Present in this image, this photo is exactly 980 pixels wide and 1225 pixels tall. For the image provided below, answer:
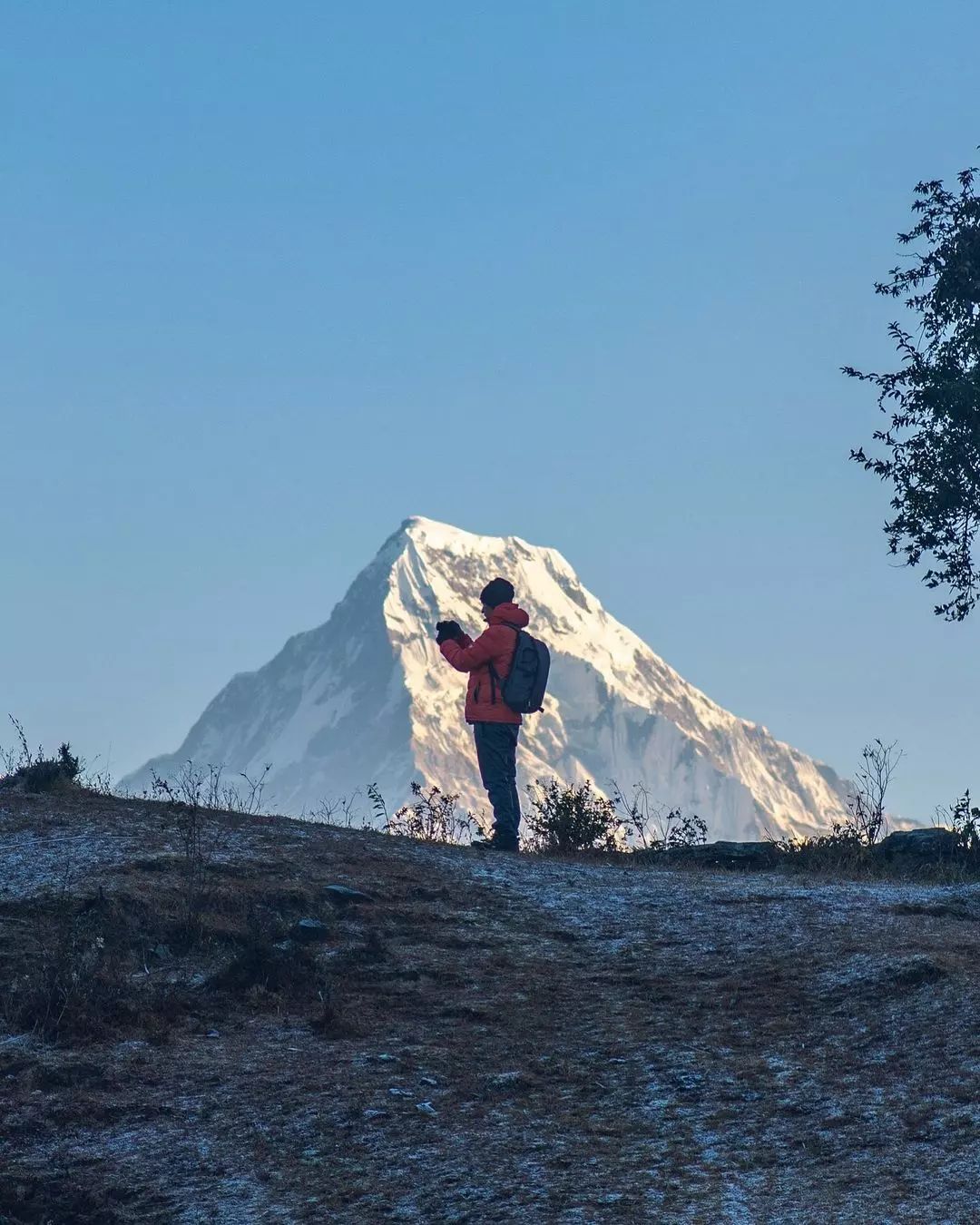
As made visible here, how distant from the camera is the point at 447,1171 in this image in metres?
7.04

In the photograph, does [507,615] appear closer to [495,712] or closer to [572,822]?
[495,712]

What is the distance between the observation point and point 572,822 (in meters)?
17.4

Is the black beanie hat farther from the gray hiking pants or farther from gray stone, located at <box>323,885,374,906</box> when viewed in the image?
gray stone, located at <box>323,885,374,906</box>

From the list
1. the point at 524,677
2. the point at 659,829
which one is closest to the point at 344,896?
the point at 524,677

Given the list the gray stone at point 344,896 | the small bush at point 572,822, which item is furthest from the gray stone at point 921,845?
the gray stone at point 344,896

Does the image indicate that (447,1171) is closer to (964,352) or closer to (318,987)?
(318,987)

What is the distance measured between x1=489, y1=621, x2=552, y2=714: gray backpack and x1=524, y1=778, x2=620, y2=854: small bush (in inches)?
53.3

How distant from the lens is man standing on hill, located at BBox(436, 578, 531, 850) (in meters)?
16.2

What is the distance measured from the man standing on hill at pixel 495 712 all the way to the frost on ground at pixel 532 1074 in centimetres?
383

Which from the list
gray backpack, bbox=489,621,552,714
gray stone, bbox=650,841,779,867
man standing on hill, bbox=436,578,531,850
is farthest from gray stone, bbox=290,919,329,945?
gray stone, bbox=650,841,779,867

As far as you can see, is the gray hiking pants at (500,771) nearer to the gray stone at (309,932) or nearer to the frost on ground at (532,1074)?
the frost on ground at (532,1074)

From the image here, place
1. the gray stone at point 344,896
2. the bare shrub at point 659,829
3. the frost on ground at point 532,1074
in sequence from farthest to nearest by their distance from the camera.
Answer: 1. the bare shrub at point 659,829
2. the gray stone at point 344,896
3. the frost on ground at point 532,1074

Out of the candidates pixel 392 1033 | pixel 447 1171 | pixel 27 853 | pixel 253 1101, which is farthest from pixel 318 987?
pixel 27 853

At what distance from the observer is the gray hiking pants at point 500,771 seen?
53.2 ft
